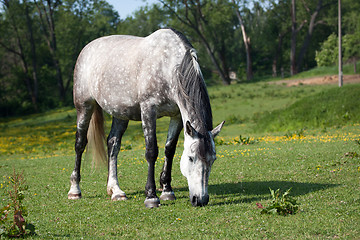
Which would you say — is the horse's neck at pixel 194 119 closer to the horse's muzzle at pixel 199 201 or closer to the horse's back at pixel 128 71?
the horse's back at pixel 128 71

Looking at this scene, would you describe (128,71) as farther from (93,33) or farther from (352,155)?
(93,33)

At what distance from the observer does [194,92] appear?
6898mm

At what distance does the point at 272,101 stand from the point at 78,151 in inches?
909

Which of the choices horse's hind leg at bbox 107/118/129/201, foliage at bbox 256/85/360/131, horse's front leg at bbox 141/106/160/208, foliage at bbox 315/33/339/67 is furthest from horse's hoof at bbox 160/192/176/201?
foliage at bbox 315/33/339/67

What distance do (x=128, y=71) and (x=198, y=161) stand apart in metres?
2.51

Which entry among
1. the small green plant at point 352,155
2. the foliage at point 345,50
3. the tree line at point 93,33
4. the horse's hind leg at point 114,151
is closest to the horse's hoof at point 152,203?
the horse's hind leg at point 114,151

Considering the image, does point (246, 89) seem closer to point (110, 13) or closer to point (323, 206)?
point (323, 206)

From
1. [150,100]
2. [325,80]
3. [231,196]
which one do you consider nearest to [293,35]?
[325,80]

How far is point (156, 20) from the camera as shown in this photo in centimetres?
5384

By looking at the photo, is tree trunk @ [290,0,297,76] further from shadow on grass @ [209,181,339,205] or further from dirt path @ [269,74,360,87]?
shadow on grass @ [209,181,339,205]

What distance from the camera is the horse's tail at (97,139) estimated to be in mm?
9484

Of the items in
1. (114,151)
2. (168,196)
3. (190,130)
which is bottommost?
(168,196)

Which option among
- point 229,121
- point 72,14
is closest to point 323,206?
point 229,121

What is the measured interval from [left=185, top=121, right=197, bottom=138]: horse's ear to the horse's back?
95 cm
